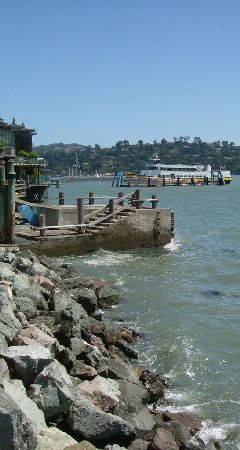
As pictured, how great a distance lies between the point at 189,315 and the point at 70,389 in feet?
27.1

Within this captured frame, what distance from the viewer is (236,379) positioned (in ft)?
35.6

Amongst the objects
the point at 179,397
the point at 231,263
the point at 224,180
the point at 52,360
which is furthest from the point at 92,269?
the point at 224,180

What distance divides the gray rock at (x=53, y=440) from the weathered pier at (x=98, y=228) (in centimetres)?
1476

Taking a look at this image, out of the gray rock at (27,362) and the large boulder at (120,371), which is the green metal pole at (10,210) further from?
the gray rock at (27,362)

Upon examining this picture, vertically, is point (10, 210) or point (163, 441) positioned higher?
point (10, 210)

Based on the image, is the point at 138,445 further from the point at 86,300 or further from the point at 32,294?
the point at 86,300

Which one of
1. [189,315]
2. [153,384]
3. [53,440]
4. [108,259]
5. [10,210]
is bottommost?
[189,315]

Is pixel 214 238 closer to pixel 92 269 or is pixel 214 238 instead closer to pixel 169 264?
pixel 169 264

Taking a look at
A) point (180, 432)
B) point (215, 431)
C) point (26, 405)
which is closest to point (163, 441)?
point (180, 432)

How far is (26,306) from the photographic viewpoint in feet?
34.7

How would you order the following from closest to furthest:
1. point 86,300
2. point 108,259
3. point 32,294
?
point 32,294, point 86,300, point 108,259

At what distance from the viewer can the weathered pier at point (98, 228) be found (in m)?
21.5

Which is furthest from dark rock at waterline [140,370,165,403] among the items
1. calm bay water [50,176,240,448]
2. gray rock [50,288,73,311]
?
gray rock [50,288,73,311]

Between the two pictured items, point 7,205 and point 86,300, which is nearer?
point 86,300
